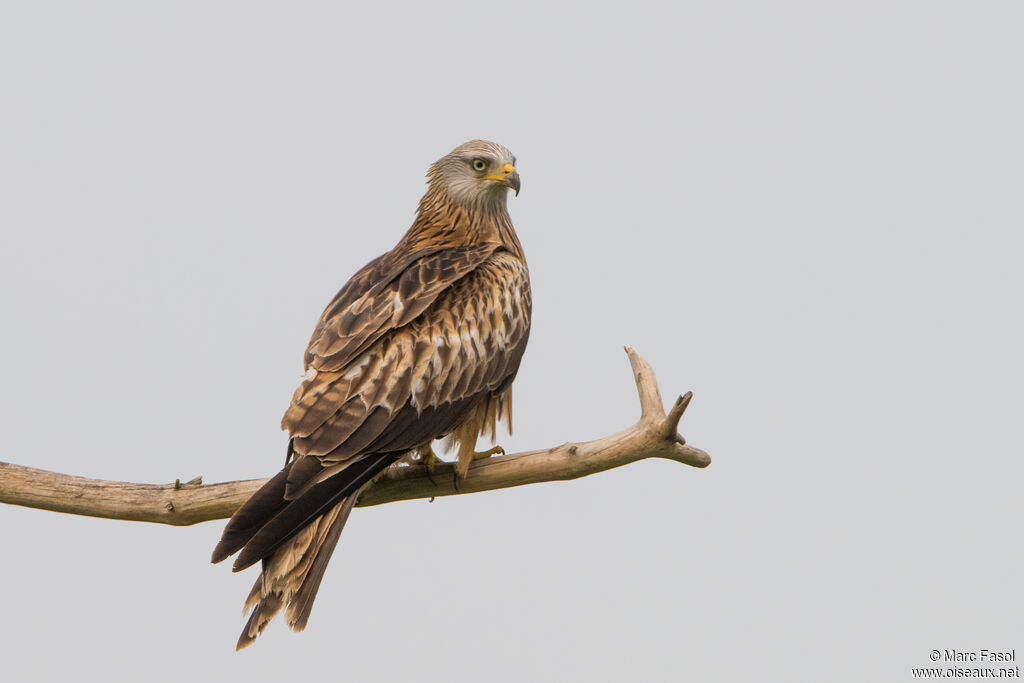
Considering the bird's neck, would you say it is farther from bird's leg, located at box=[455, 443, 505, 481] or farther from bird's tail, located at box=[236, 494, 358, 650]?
bird's tail, located at box=[236, 494, 358, 650]

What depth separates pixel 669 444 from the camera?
5566mm

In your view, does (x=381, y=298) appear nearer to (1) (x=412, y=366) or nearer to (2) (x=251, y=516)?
(1) (x=412, y=366)

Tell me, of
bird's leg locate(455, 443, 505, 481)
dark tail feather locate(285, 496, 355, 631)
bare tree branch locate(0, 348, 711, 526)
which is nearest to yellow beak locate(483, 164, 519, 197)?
bare tree branch locate(0, 348, 711, 526)

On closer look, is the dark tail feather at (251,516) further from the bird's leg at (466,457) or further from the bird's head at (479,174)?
the bird's head at (479,174)

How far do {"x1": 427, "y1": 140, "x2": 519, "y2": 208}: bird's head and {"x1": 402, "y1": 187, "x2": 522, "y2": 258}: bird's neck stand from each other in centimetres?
3

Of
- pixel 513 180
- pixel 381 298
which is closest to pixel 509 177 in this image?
pixel 513 180

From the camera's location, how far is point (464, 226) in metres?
6.78

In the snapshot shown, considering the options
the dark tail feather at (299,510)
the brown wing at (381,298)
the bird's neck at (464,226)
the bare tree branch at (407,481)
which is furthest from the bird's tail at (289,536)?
the bird's neck at (464,226)

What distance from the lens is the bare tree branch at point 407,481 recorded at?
5621 millimetres

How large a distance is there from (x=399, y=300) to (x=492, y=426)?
90 cm

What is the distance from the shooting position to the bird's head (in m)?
6.65

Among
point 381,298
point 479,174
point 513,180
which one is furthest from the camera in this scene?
point 479,174

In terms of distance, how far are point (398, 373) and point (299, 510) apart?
861 millimetres

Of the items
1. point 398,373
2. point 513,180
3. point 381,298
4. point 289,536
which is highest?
point 513,180
